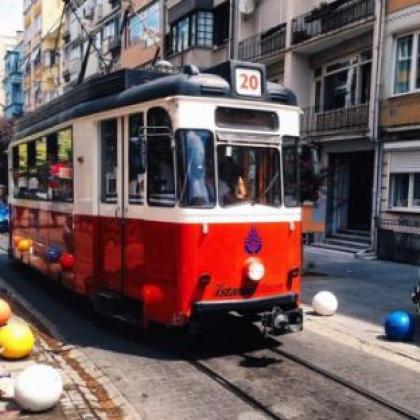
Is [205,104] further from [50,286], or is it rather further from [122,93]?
[50,286]

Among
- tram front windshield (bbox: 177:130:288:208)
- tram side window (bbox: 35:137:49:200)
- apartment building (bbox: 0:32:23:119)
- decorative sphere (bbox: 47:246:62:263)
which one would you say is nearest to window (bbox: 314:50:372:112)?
tram side window (bbox: 35:137:49:200)

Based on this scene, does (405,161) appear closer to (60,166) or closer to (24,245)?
(24,245)

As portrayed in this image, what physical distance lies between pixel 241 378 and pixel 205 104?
9.97ft

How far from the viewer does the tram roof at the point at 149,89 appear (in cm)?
729

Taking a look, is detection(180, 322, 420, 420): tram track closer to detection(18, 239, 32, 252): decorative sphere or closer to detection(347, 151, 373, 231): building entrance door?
detection(18, 239, 32, 252): decorative sphere

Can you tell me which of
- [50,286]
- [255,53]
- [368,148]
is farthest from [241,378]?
[255,53]

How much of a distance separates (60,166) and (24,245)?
3.67m

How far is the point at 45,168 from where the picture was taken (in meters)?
11.4

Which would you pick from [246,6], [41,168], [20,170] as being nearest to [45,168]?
[41,168]

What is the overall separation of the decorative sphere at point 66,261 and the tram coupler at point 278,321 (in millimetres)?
3574

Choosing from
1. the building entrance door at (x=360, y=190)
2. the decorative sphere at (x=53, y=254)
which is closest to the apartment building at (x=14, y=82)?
the building entrance door at (x=360, y=190)

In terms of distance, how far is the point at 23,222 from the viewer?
538 inches

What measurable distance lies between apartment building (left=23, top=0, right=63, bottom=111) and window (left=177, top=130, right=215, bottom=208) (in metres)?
50.1

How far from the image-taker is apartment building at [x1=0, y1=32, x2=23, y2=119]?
237 ft
